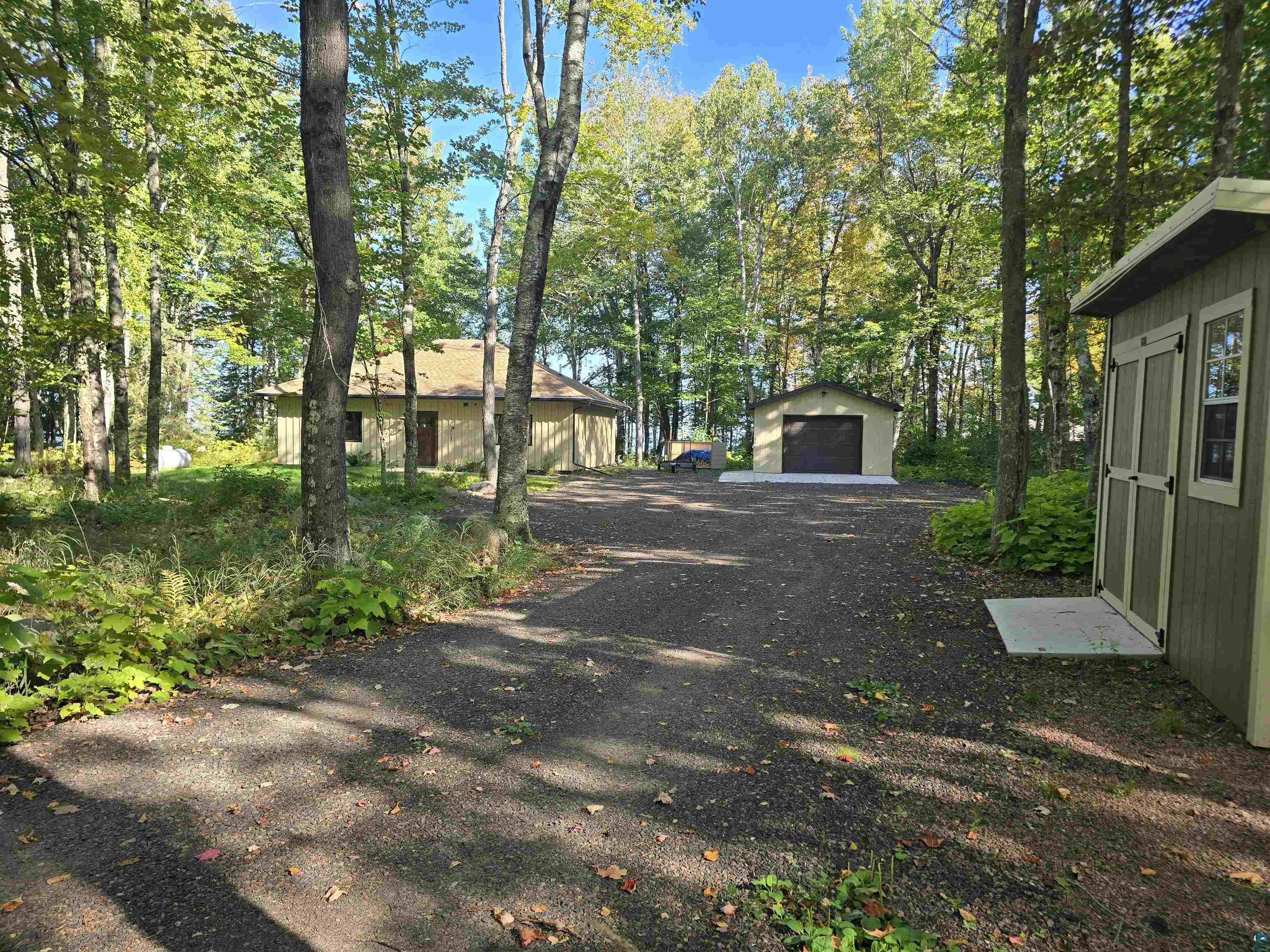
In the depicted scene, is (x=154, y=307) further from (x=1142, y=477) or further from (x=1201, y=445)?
(x=1201, y=445)

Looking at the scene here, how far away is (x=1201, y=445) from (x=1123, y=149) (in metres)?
5.36

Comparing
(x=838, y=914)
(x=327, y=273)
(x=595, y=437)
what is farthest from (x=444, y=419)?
(x=838, y=914)

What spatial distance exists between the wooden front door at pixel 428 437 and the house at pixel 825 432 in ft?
34.8

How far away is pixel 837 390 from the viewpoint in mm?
21969

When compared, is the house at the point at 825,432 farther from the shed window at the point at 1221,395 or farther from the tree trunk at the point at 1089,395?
the shed window at the point at 1221,395

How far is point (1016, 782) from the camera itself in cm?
321

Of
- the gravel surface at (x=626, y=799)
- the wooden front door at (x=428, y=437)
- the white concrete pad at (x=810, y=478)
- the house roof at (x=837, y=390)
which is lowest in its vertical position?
the gravel surface at (x=626, y=799)

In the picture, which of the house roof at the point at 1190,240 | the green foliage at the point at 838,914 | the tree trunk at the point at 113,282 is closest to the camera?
the green foliage at the point at 838,914

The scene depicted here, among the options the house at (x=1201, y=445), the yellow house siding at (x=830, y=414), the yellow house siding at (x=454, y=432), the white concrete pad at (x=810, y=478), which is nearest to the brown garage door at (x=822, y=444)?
the yellow house siding at (x=830, y=414)

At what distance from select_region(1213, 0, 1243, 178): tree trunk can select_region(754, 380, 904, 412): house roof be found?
1508 centimetres

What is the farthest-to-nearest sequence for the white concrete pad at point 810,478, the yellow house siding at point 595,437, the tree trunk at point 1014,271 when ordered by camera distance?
the yellow house siding at point 595,437, the white concrete pad at point 810,478, the tree trunk at point 1014,271

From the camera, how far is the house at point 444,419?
73.1 feet

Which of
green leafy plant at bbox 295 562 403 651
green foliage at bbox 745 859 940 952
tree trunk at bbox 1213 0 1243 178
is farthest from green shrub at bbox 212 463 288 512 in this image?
tree trunk at bbox 1213 0 1243 178

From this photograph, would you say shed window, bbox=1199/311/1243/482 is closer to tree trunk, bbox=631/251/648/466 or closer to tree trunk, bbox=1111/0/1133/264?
tree trunk, bbox=1111/0/1133/264
